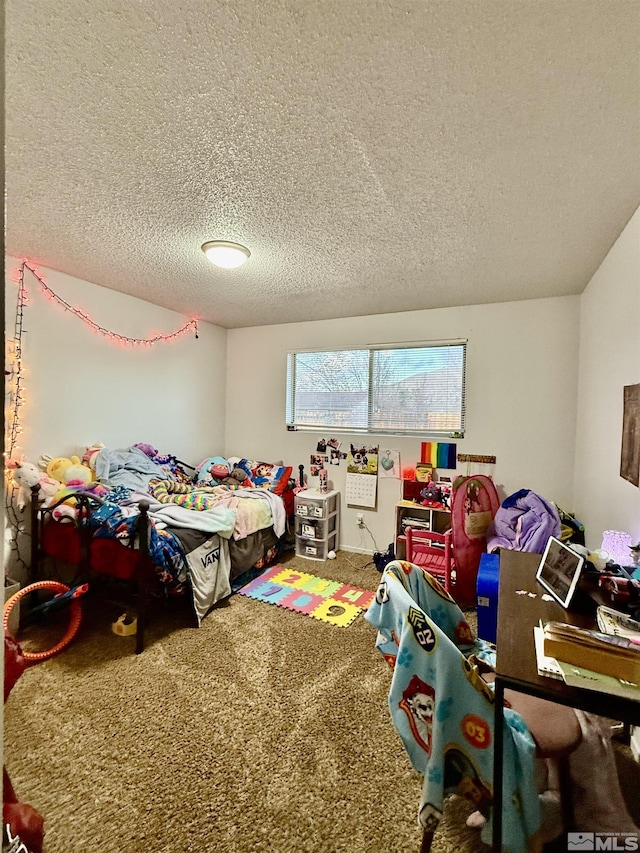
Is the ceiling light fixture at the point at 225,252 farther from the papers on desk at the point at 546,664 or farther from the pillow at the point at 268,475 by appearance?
the papers on desk at the point at 546,664

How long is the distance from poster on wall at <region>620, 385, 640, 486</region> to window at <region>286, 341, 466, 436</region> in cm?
161

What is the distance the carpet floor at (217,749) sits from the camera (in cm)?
132

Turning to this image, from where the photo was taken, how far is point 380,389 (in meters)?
3.79

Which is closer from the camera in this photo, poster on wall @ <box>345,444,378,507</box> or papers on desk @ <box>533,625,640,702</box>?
papers on desk @ <box>533,625,640,702</box>

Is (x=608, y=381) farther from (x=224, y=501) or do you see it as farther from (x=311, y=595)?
(x=224, y=501)

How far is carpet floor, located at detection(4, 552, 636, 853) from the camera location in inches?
51.9

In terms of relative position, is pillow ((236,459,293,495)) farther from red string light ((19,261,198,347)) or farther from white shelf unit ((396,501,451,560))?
red string light ((19,261,198,347))

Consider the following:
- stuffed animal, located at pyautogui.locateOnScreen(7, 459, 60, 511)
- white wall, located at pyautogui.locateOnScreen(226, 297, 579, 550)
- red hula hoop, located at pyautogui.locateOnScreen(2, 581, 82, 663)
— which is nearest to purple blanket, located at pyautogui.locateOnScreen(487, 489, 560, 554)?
white wall, located at pyautogui.locateOnScreen(226, 297, 579, 550)

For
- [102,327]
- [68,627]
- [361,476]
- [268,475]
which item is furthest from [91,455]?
[361,476]

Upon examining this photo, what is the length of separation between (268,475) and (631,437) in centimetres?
293

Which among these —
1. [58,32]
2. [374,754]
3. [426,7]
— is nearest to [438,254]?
[426,7]

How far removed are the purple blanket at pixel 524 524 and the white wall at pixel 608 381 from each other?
25 centimetres

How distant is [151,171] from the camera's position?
1.63 m

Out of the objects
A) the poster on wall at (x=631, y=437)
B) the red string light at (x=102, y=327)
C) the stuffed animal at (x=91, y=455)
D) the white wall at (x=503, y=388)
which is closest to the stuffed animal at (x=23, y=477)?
the stuffed animal at (x=91, y=455)
